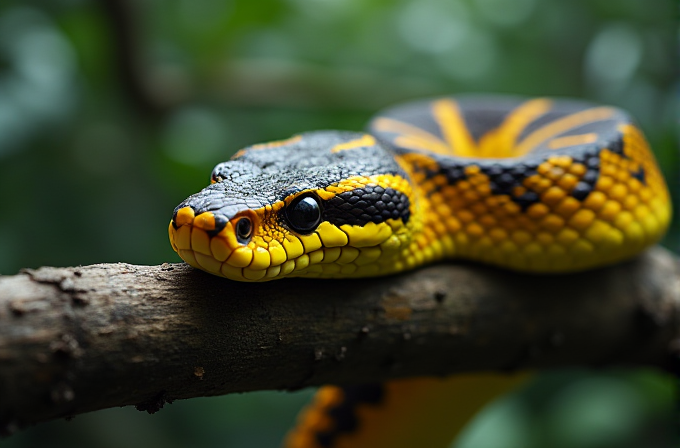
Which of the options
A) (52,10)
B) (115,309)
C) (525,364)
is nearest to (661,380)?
(525,364)

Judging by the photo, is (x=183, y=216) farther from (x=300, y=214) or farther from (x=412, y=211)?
(x=412, y=211)

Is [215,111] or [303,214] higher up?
[303,214]

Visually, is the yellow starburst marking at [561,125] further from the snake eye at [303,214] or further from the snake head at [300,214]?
the snake eye at [303,214]

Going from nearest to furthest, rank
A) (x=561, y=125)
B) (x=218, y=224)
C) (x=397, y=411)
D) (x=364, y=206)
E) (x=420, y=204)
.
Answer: (x=218, y=224), (x=364, y=206), (x=420, y=204), (x=397, y=411), (x=561, y=125)

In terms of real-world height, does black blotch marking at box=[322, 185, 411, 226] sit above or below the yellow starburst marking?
above

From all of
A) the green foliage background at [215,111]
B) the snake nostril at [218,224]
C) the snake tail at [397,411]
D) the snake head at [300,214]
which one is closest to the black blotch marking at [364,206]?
the snake head at [300,214]

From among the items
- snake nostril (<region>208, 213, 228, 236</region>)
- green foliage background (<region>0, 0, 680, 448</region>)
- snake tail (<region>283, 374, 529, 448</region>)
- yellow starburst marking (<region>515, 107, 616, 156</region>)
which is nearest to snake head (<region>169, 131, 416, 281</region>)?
snake nostril (<region>208, 213, 228, 236</region>)

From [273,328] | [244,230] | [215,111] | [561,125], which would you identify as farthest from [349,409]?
[215,111]

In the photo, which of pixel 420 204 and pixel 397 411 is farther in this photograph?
pixel 397 411

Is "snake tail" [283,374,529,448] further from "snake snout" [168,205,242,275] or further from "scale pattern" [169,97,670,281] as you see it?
"snake snout" [168,205,242,275]
